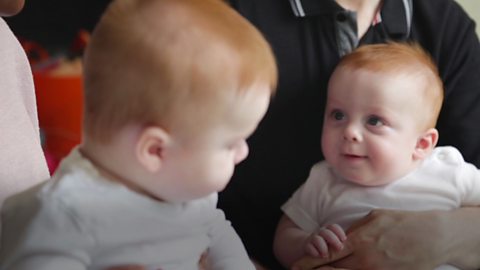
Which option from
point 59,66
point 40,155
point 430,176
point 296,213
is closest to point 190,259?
point 40,155

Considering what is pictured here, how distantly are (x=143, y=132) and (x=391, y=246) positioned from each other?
1.59 feet

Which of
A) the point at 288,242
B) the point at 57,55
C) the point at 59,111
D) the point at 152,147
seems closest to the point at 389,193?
the point at 288,242

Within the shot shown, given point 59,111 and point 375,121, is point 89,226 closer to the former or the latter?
point 375,121

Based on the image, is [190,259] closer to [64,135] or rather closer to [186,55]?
[186,55]

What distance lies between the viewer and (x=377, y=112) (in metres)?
0.93

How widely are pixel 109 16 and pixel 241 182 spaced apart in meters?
0.51

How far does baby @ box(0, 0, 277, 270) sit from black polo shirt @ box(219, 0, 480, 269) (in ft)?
1.35

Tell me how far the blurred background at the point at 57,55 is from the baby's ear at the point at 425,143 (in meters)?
1.17

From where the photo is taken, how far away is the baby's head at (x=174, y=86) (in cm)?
56

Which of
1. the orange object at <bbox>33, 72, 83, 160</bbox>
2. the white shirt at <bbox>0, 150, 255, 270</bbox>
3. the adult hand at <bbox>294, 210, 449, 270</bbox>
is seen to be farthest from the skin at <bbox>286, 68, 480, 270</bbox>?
the orange object at <bbox>33, 72, 83, 160</bbox>

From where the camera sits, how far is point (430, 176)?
3.19 ft

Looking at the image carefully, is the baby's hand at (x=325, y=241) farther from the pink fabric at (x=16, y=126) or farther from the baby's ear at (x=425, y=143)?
the pink fabric at (x=16, y=126)

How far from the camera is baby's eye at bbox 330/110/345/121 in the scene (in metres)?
0.96

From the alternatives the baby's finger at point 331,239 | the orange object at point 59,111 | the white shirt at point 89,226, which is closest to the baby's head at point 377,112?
the baby's finger at point 331,239
